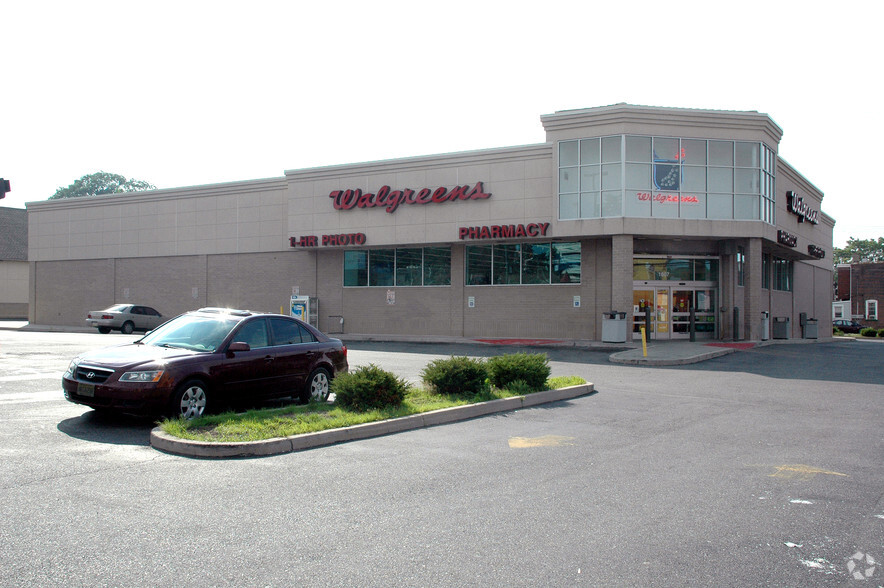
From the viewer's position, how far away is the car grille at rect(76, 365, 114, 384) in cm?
895

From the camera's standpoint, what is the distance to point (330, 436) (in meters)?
8.46

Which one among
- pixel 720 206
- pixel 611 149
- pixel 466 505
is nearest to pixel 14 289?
pixel 611 149

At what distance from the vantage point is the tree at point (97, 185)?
4304 inches

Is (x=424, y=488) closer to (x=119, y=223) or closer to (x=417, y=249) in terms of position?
(x=417, y=249)

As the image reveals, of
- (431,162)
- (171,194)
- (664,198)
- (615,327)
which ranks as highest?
(431,162)

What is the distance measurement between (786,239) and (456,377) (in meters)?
24.1

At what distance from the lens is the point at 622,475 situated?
7.07 meters

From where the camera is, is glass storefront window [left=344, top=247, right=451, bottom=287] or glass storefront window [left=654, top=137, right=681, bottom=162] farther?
glass storefront window [left=344, top=247, right=451, bottom=287]

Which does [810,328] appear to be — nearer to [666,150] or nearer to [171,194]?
[666,150]

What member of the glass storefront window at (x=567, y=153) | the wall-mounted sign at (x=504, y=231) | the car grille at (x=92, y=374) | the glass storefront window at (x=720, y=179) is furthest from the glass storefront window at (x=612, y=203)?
the car grille at (x=92, y=374)

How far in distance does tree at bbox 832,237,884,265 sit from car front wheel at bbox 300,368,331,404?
126 meters

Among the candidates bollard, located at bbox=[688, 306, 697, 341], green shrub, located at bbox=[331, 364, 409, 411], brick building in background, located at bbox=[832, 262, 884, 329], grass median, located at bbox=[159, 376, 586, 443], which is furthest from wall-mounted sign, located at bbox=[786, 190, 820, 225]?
brick building in background, located at bbox=[832, 262, 884, 329]

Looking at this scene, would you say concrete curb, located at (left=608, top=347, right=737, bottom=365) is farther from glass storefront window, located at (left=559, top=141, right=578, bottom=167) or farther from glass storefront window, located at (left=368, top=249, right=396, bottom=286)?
glass storefront window, located at (left=368, top=249, right=396, bottom=286)

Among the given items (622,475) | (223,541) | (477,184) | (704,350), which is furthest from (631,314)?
(223,541)
